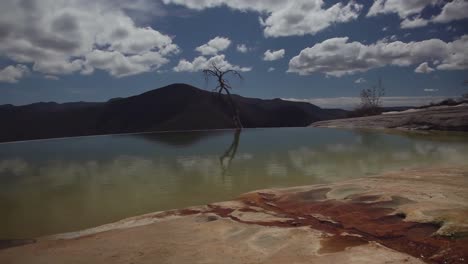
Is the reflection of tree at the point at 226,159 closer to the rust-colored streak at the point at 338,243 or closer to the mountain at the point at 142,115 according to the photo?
the rust-colored streak at the point at 338,243

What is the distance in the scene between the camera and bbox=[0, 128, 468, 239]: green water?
508cm

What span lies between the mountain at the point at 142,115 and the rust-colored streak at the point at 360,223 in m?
30.6

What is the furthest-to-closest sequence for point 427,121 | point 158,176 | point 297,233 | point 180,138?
1. point 180,138
2. point 427,121
3. point 158,176
4. point 297,233

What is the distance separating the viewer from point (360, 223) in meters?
3.48

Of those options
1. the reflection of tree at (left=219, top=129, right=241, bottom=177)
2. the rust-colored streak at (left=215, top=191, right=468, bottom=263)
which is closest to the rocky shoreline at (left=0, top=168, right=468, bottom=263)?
the rust-colored streak at (left=215, top=191, right=468, bottom=263)

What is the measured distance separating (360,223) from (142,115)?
4160 cm

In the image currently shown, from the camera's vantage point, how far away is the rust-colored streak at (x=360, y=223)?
2721mm

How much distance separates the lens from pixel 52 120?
42.8 m

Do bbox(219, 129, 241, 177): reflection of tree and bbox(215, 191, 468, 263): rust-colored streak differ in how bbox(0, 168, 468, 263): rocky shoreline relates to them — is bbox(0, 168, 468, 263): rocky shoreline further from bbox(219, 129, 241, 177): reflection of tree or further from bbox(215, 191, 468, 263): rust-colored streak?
bbox(219, 129, 241, 177): reflection of tree

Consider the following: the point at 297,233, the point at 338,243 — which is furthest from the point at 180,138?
the point at 338,243

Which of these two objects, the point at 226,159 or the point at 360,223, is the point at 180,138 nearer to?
the point at 226,159

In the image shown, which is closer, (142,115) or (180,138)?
(180,138)

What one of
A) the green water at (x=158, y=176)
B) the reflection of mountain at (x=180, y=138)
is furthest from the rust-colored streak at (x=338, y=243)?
the reflection of mountain at (x=180, y=138)

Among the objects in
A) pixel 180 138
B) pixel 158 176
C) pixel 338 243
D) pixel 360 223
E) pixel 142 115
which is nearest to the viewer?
pixel 338 243
